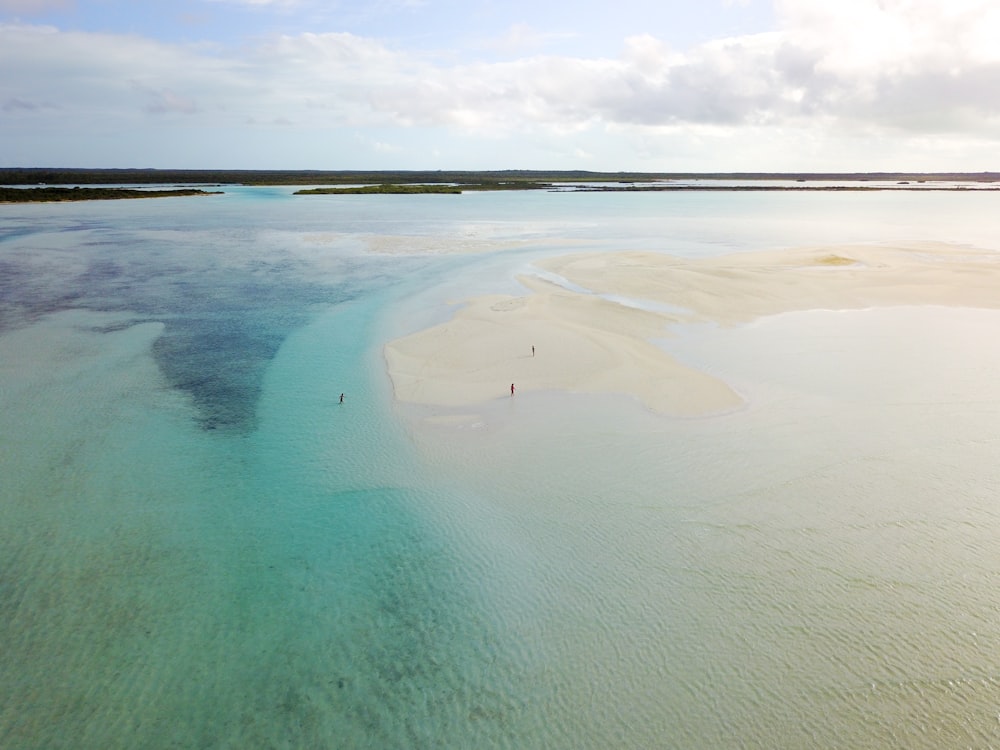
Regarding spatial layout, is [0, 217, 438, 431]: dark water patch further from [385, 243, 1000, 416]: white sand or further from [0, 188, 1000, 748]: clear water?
[385, 243, 1000, 416]: white sand

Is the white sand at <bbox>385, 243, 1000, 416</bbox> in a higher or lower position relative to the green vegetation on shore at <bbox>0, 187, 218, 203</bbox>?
lower

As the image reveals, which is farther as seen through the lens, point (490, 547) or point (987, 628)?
point (490, 547)

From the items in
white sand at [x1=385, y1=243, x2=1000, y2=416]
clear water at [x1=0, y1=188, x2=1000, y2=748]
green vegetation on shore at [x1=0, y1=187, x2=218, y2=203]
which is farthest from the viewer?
green vegetation on shore at [x1=0, y1=187, x2=218, y2=203]

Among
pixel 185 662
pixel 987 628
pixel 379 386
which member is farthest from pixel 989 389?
pixel 185 662

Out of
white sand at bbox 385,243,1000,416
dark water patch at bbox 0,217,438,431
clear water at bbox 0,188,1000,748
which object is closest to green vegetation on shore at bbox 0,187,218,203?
dark water patch at bbox 0,217,438,431

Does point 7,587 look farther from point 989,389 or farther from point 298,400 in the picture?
point 989,389

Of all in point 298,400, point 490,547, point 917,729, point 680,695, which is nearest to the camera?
point 917,729

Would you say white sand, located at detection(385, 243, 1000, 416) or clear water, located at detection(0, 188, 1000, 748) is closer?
clear water, located at detection(0, 188, 1000, 748)
